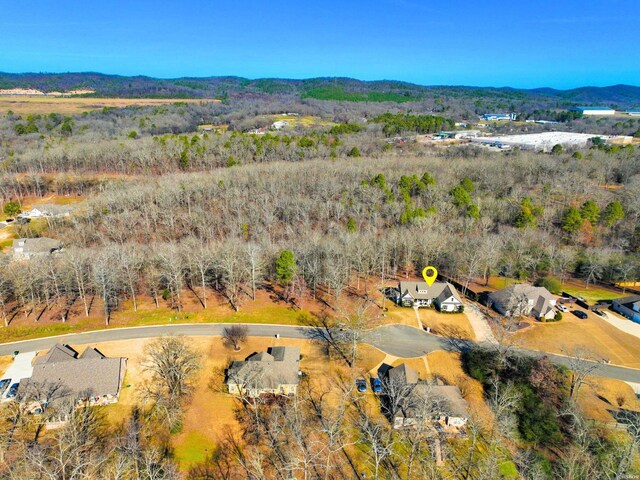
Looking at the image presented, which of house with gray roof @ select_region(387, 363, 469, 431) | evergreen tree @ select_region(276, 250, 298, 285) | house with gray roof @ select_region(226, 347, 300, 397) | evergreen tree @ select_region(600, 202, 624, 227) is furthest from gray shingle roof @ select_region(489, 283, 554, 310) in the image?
house with gray roof @ select_region(226, 347, 300, 397)

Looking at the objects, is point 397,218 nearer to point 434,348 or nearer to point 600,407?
point 434,348

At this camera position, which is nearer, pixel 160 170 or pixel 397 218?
pixel 397 218

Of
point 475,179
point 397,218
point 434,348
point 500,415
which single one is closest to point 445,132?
point 475,179

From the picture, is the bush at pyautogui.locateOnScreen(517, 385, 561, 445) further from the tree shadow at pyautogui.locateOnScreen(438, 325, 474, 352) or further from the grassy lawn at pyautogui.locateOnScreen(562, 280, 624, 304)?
the grassy lawn at pyautogui.locateOnScreen(562, 280, 624, 304)

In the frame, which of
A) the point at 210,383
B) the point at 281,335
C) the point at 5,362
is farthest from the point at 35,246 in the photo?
the point at 281,335

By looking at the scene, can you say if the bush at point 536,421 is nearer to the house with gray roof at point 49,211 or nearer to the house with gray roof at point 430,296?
the house with gray roof at point 430,296

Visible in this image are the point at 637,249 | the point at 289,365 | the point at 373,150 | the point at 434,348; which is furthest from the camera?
the point at 373,150
